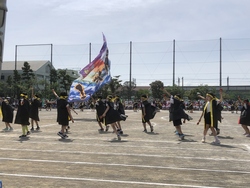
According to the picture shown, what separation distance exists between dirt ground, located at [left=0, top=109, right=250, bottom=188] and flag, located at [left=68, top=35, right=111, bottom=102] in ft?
39.9

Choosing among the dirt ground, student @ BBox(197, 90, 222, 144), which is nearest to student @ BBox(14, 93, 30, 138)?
the dirt ground

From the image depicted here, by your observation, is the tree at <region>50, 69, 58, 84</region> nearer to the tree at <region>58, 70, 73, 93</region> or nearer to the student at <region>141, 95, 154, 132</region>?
the tree at <region>58, 70, 73, 93</region>

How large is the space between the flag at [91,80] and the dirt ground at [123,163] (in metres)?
12.2

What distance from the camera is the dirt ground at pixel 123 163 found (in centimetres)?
592

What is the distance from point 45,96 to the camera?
54344mm

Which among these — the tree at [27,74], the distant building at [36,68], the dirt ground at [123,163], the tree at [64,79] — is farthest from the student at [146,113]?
the distant building at [36,68]

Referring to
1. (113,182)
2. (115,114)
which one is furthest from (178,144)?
(113,182)

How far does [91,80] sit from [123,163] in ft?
55.3

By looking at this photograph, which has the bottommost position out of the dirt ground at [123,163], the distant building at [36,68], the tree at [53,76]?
the dirt ground at [123,163]

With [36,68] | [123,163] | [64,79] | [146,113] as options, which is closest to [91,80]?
[146,113]

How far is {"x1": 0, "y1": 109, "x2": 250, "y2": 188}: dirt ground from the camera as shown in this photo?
233 inches

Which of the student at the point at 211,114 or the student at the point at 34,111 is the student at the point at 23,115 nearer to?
the student at the point at 34,111

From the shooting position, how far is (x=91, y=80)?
78.7 ft

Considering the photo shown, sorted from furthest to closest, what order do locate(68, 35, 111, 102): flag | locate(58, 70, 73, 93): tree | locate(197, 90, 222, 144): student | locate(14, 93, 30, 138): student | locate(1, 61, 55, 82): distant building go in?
locate(1, 61, 55, 82): distant building → locate(58, 70, 73, 93): tree → locate(68, 35, 111, 102): flag → locate(14, 93, 30, 138): student → locate(197, 90, 222, 144): student
